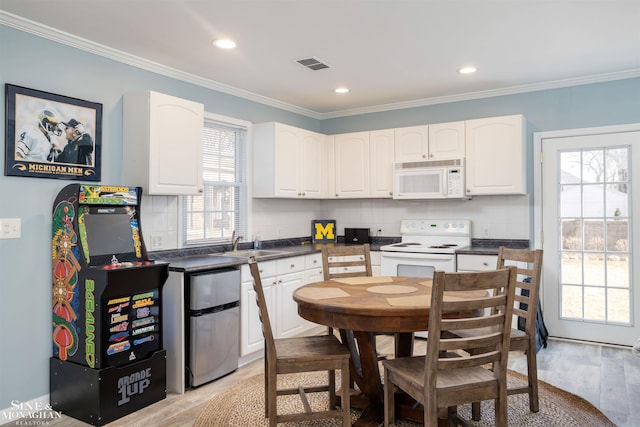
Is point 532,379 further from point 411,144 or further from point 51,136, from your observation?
point 51,136

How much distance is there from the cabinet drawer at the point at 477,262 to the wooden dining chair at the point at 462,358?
2.07 meters

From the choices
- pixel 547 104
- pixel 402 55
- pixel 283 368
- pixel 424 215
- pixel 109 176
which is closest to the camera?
pixel 283 368

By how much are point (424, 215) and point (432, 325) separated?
3.19m

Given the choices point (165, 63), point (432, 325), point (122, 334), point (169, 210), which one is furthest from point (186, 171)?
point (432, 325)

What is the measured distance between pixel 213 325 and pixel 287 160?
2.01 meters

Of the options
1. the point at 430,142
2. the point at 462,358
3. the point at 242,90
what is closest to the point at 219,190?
the point at 242,90

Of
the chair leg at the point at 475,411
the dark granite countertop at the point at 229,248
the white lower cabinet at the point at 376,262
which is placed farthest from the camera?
the white lower cabinet at the point at 376,262

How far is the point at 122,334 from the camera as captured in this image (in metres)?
2.83

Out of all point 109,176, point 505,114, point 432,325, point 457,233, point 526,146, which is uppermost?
point 505,114

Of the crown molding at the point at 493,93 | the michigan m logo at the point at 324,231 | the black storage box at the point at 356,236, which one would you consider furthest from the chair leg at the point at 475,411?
the crown molding at the point at 493,93

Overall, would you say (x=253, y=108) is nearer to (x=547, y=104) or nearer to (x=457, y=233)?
(x=457, y=233)

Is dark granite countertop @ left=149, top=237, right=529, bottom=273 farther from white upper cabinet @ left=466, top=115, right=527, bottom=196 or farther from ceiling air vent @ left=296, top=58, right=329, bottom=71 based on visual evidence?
ceiling air vent @ left=296, top=58, right=329, bottom=71

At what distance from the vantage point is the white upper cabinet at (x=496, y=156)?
426 centimetres

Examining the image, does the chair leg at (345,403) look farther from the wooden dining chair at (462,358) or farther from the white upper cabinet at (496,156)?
the white upper cabinet at (496,156)
